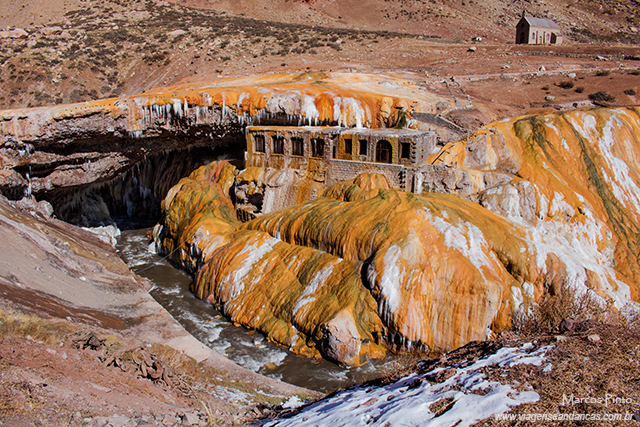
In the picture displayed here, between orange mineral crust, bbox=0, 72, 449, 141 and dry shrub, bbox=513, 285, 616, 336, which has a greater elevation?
orange mineral crust, bbox=0, 72, 449, 141

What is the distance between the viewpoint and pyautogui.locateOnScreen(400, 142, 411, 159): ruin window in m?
20.8

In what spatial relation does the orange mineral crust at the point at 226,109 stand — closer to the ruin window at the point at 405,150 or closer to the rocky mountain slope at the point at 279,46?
the ruin window at the point at 405,150

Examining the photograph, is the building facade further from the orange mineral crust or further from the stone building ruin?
the stone building ruin

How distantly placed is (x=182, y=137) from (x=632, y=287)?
23.0 m

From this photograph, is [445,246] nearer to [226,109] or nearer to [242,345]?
[242,345]

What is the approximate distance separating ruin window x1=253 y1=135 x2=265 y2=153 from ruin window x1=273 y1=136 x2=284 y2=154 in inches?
31.6

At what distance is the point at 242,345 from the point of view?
16812 mm

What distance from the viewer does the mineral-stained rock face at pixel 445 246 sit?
1566cm

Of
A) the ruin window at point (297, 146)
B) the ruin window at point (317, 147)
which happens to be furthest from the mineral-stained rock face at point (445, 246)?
the ruin window at point (297, 146)

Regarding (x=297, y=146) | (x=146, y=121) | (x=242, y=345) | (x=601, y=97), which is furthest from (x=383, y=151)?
(x=601, y=97)

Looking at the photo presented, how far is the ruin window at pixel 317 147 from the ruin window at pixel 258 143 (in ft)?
10.4

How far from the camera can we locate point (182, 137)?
27125 mm

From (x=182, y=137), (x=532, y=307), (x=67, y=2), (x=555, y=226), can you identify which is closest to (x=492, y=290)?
(x=532, y=307)

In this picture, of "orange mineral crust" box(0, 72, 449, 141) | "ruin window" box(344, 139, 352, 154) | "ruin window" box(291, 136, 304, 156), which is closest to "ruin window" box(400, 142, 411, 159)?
"ruin window" box(344, 139, 352, 154)
